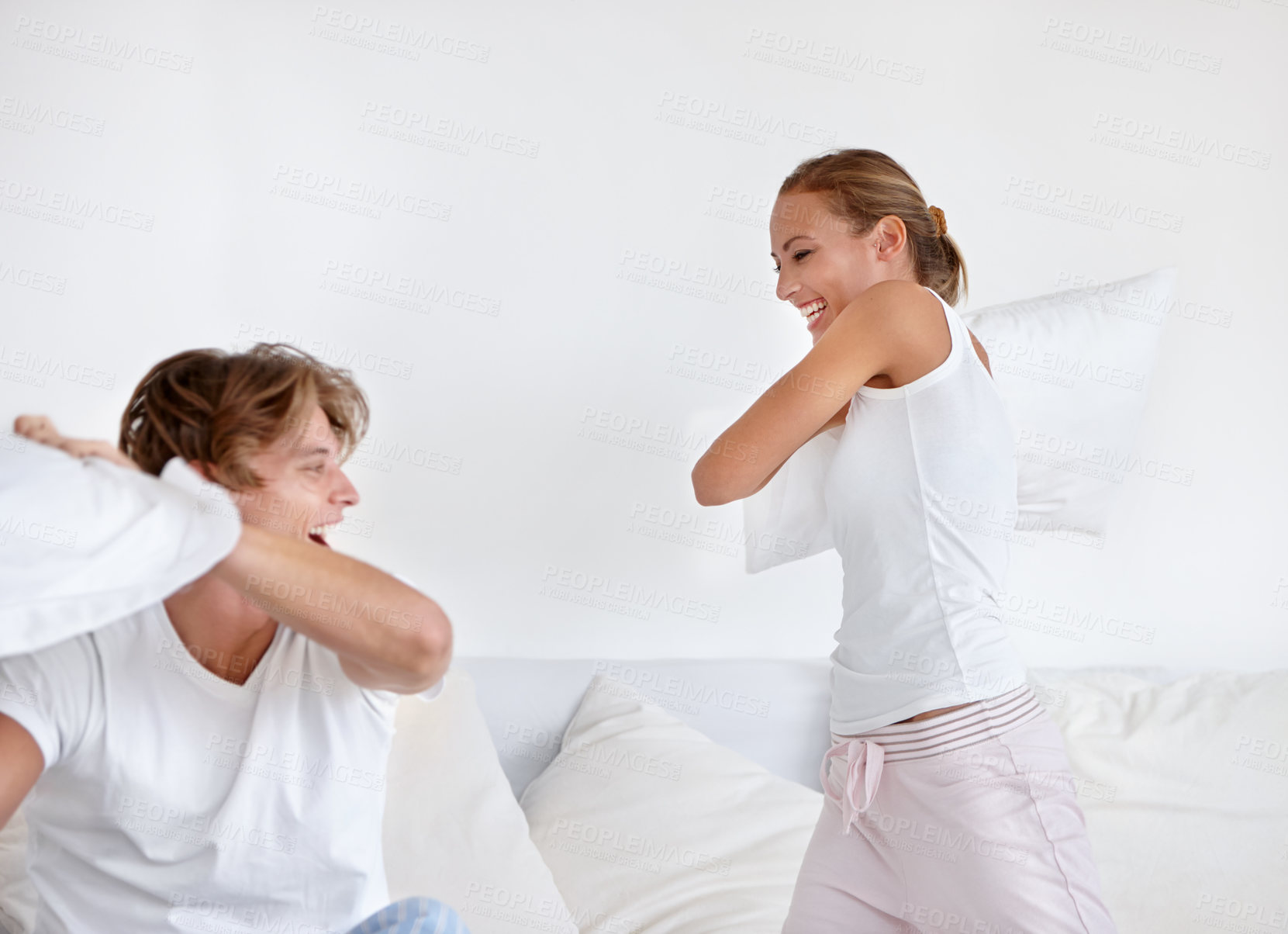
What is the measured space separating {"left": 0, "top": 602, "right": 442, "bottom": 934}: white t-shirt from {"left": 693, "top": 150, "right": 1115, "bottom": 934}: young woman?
0.50 m

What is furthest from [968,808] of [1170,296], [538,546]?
[1170,296]

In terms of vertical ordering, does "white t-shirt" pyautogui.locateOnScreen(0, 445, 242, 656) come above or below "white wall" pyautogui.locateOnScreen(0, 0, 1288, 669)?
below

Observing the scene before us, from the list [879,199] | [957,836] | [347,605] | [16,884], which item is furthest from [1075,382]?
[16,884]

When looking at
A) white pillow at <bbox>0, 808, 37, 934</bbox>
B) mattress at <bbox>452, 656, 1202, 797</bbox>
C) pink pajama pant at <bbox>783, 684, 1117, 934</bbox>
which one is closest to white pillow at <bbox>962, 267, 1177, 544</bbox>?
mattress at <bbox>452, 656, 1202, 797</bbox>

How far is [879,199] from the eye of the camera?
1.29 metres

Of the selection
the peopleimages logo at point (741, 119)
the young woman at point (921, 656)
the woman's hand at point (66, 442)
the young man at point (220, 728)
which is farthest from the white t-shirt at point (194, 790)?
the peopleimages logo at point (741, 119)

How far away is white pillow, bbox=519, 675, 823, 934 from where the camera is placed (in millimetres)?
1671

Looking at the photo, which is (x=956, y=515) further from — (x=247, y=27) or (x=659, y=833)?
(x=247, y=27)

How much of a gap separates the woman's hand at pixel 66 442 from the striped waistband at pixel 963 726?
2.68ft

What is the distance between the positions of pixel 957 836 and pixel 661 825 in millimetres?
853

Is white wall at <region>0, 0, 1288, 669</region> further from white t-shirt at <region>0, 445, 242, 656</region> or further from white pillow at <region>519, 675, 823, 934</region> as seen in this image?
white t-shirt at <region>0, 445, 242, 656</region>

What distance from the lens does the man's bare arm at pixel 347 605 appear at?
0.75 meters

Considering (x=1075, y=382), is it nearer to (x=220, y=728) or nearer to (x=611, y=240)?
(x=611, y=240)

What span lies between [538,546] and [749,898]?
759mm
